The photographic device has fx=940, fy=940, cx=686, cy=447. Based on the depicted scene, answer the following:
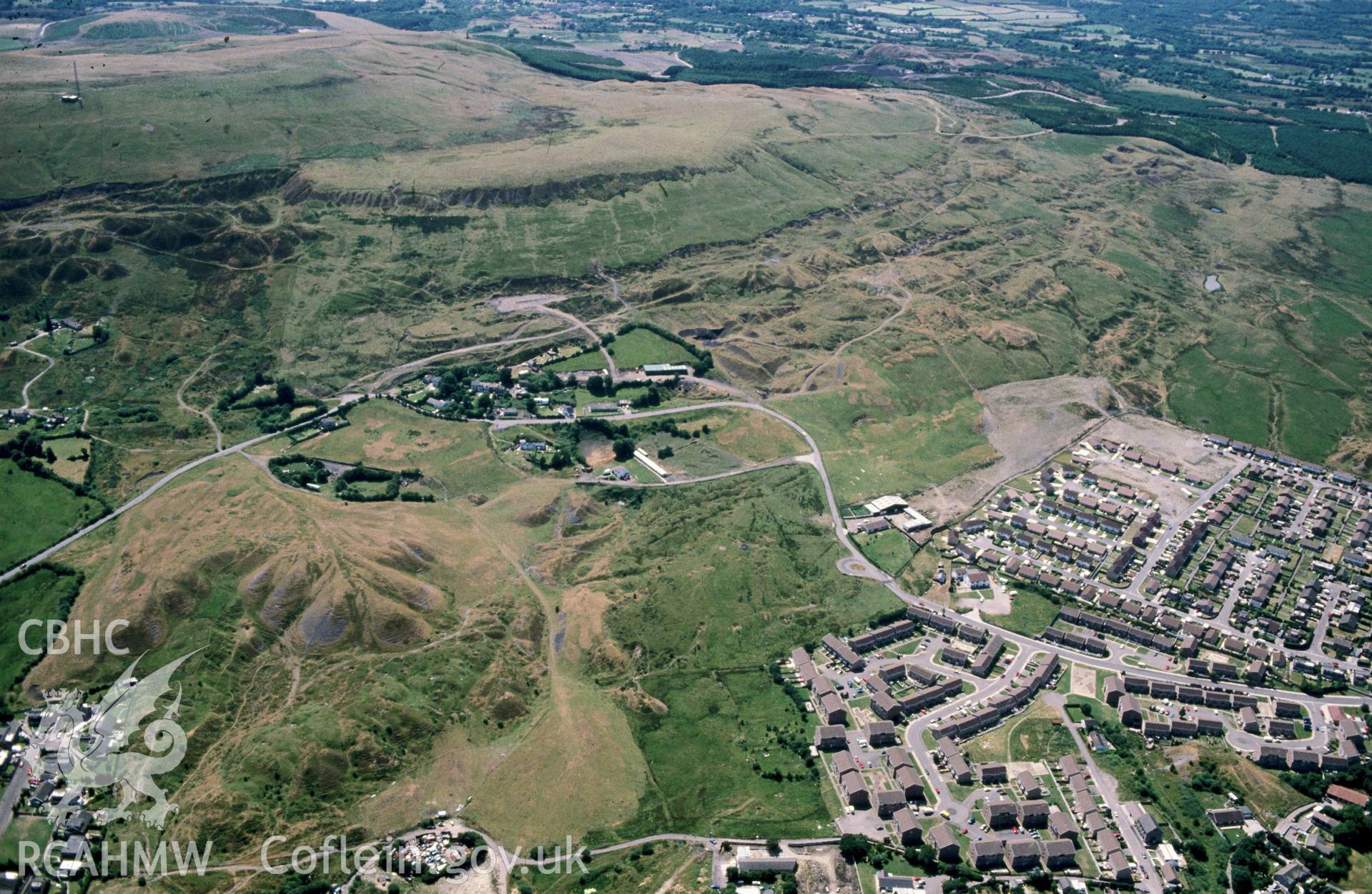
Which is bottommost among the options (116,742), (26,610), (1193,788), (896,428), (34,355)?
(116,742)

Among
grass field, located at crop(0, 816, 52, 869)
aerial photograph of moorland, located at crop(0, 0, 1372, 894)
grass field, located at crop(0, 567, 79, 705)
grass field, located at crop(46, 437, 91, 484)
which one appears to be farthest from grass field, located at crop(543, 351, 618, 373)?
grass field, located at crop(0, 816, 52, 869)

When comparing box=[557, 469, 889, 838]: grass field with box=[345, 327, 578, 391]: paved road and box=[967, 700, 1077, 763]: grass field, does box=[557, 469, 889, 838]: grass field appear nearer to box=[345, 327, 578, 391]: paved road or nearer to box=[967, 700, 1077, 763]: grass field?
box=[967, 700, 1077, 763]: grass field

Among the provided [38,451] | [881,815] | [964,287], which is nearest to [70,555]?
[38,451]

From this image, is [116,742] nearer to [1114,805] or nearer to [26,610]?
[26,610]

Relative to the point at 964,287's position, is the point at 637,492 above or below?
below

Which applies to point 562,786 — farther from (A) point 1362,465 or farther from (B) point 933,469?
(A) point 1362,465

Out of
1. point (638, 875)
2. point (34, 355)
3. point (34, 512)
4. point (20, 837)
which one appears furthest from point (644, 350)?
point (20, 837)

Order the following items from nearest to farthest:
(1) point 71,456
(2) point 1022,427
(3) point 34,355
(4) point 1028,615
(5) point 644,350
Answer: (4) point 1028,615 < (1) point 71,456 < (3) point 34,355 < (2) point 1022,427 < (5) point 644,350
